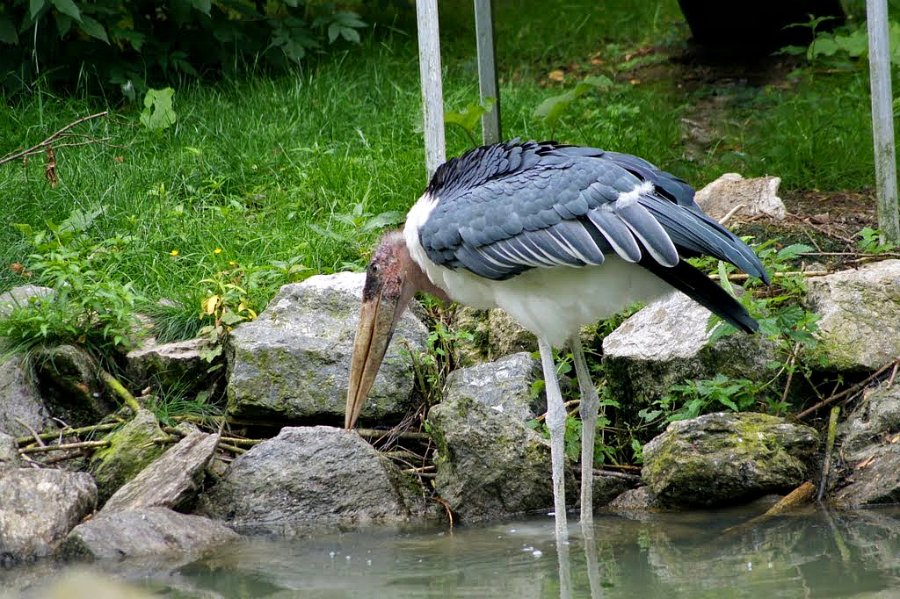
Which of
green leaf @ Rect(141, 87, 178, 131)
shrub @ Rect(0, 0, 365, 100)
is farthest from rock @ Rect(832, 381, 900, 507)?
shrub @ Rect(0, 0, 365, 100)

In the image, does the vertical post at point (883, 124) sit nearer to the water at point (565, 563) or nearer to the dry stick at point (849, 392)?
the dry stick at point (849, 392)

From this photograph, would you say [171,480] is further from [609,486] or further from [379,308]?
[609,486]

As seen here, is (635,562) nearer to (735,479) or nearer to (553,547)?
(553,547)

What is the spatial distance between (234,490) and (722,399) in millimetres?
1752

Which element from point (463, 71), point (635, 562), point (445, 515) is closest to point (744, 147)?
point (463, 71)

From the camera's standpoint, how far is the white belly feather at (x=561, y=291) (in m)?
3.99

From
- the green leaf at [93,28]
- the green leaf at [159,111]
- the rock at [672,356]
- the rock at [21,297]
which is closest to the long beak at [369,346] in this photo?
the rock at [672,356]

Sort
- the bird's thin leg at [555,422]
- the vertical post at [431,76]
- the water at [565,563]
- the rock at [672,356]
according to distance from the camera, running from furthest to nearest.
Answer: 1. the vertical post at [431,76]
2. the rock at [672,356]
3. the bird's thin leg at [555,422]
4. the water at [565,563]

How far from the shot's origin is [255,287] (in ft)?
17.7

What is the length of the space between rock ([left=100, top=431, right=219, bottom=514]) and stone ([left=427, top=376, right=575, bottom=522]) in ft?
2.75

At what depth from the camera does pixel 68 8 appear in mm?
6391

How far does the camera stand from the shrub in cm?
691

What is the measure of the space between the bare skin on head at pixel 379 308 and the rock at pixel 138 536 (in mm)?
750

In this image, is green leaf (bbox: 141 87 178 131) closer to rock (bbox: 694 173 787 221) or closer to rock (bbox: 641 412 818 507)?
rock (bbox: 694 173 787 221)
